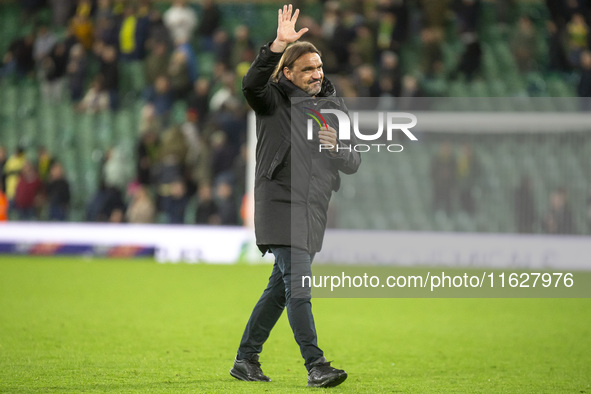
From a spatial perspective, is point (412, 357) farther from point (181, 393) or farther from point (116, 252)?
point (116, 252)

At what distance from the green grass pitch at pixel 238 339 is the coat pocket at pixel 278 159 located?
131 cm

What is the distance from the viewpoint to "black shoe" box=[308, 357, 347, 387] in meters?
5.61

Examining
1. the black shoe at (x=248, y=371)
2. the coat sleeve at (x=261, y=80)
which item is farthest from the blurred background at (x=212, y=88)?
the coat sleeve at (x=261, y=80)

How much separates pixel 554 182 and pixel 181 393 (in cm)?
988

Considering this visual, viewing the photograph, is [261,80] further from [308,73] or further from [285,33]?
[308,73]

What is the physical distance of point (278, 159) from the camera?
18.9 feet

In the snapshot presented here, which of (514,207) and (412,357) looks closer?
(412,357)

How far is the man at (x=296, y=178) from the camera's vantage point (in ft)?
18.6

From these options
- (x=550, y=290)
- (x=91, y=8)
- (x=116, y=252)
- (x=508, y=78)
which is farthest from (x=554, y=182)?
(x=91, y=8)

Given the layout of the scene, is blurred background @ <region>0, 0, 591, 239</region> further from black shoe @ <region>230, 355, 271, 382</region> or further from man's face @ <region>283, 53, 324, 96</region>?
man's face @ <region>283, 53, 324, 96</region>

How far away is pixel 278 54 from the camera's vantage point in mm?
5406

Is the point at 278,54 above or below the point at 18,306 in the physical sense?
above

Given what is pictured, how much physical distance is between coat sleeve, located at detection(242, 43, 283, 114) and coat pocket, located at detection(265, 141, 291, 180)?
24 centimetres

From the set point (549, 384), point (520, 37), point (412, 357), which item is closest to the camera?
point (549, 384)
